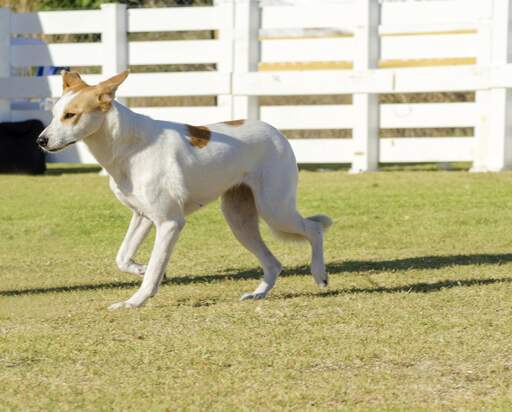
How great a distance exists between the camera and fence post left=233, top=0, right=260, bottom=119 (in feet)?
50.9

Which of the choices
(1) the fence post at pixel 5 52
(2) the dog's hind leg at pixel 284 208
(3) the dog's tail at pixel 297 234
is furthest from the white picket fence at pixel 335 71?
(2) the dog's hind leg at pixel 284 208

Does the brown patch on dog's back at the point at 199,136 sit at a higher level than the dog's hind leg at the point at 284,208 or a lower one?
higher

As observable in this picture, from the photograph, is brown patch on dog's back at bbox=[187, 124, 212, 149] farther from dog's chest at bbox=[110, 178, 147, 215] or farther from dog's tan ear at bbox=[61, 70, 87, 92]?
dog's tan ear at bbox=[61, 70, 87, 92]

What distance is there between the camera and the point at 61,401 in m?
4.68

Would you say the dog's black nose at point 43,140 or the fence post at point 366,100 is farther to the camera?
the fence post at point 366,100

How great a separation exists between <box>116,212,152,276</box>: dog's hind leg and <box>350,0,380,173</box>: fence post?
25.7ft

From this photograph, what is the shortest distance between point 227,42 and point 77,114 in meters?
9.13

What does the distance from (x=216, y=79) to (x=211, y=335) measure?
32.7ft

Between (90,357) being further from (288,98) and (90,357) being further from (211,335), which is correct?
(288,98)

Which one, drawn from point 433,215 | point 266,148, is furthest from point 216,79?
point 266,148

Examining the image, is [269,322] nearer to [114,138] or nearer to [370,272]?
[114,138]

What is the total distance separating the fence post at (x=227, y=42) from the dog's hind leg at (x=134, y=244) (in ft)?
26.8

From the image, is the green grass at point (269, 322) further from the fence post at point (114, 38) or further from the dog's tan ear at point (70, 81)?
the fence post at point (114, 38)

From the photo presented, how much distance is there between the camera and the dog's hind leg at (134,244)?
24.5 ft
